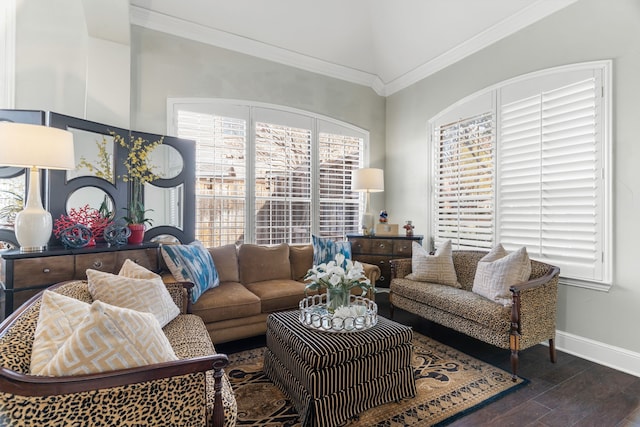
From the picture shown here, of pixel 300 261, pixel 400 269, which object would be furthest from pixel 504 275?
pixel 300 261

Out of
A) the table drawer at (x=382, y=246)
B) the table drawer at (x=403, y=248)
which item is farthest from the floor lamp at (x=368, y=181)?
the table drawer at (x=403, y=248)

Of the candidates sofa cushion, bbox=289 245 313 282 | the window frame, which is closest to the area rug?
sofa cushion, bbox=289 245 313 282

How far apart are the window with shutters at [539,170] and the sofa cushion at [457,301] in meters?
0.88

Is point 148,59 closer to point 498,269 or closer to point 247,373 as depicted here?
point 247,373

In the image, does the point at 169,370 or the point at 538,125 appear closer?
the point at 169,370

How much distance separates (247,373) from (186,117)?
2.80 meters

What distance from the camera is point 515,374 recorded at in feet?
7.75

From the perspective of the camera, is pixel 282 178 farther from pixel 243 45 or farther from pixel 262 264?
pixel 243 45

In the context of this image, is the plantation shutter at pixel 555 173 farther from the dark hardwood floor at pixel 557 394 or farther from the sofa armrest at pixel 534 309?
the dark hardwood floor at pixel 557 394

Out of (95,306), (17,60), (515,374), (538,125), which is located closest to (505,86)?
(538,125)

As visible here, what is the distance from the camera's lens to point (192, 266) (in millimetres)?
2834

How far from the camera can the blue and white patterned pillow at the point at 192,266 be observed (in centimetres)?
276

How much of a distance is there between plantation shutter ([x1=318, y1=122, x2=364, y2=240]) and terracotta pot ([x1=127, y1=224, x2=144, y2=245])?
2296 millimetres

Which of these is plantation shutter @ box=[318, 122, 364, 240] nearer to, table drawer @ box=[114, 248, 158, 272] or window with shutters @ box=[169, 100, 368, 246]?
window with shutters @ box=[169, 100, 368, 246]
